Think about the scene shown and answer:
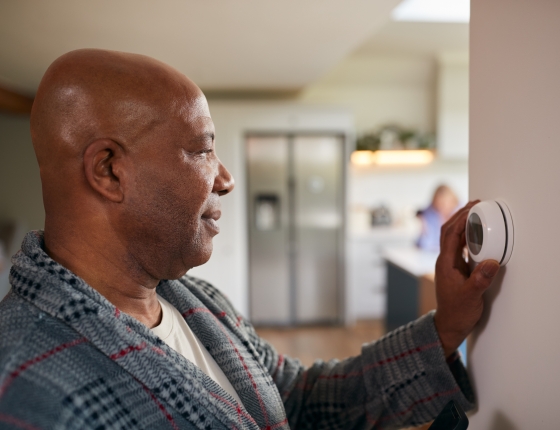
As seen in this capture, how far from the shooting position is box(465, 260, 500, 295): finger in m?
0.80

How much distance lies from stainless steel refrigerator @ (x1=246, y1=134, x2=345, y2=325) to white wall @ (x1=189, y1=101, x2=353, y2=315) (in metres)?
0.08

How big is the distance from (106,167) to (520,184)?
619mm

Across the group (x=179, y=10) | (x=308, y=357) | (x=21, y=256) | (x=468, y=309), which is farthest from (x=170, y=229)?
(x=308, y=357)

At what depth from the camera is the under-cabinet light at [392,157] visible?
5105 millimetres

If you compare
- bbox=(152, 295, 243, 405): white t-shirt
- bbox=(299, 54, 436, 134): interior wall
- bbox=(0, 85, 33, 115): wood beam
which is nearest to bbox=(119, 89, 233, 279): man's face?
bbox=(152, 295, 243, 405): white t-shirt

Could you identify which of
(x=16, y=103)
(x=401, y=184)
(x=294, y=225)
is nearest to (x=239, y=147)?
(x=294, y=225)

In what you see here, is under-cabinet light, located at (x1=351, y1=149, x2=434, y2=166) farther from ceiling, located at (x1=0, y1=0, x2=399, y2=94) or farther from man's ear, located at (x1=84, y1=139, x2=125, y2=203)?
man's ear, located at (x1=84, y1=139, x2=125, y2=203)

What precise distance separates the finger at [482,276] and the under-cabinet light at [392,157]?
4324 mm

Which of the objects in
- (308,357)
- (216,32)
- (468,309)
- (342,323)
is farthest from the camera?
(342,323)

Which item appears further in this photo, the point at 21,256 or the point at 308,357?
the point at 308,357

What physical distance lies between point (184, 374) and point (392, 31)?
3.96m

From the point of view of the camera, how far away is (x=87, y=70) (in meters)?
0.71

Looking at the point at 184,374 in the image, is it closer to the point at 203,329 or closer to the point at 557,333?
the point at 203,329

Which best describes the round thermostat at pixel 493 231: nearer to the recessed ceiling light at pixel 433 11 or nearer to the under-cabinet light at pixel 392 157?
the recessed ceiling light at pixel 433 11
